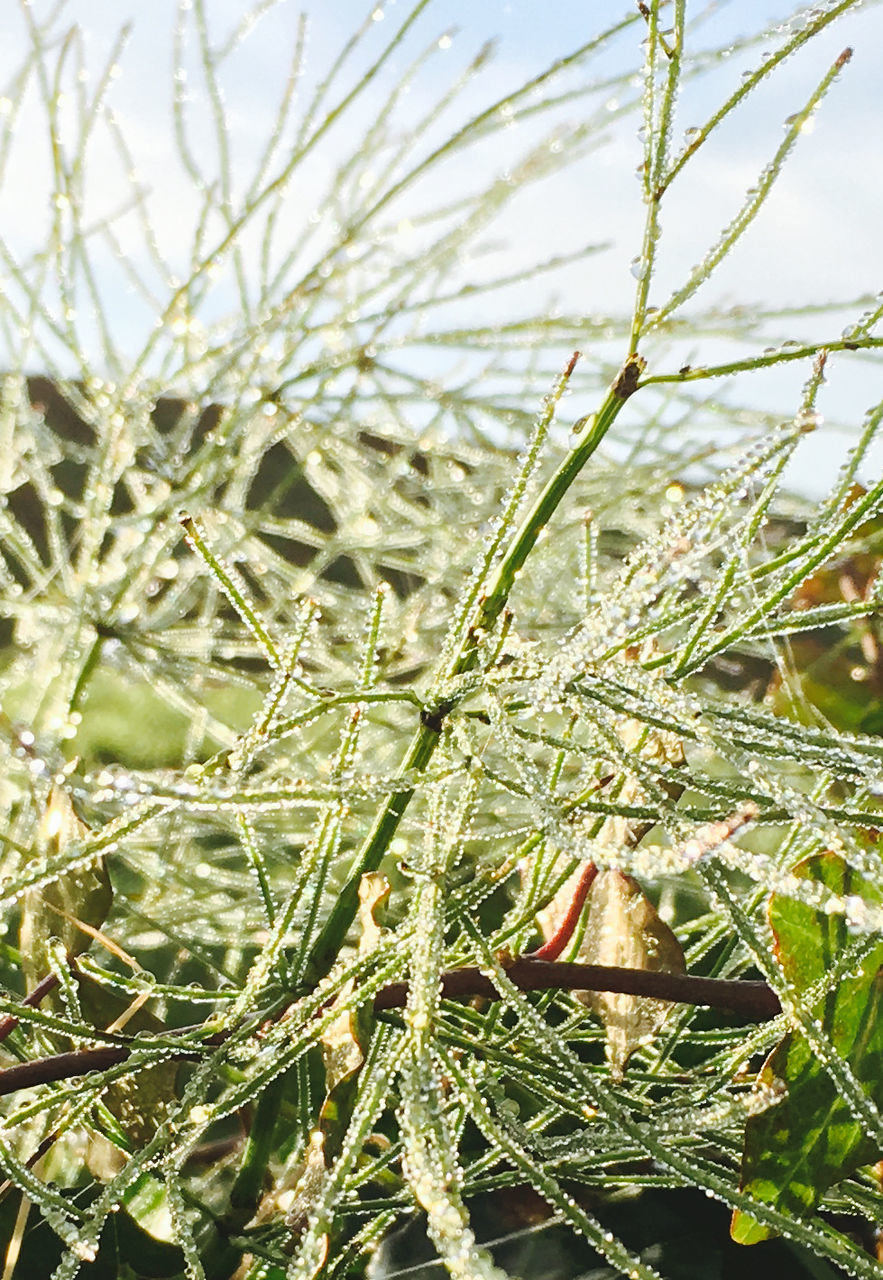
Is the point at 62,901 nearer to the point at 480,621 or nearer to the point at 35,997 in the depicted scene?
the point at 35,997

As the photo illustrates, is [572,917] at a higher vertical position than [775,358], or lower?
lower

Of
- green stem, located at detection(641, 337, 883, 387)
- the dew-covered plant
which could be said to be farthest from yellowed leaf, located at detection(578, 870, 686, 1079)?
green stem, located at detection(641, 337, 883, 387)

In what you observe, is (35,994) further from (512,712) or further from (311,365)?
(311,365)

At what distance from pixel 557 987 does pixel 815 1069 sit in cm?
7

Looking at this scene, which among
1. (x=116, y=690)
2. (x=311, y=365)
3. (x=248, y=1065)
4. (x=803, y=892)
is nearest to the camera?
(x=803, y=892)

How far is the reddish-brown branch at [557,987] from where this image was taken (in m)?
0.25

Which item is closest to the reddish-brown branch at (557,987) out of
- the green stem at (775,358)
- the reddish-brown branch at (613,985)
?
the reddish-brown branch at (613,985)

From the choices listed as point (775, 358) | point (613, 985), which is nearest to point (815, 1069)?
point (613, 985)

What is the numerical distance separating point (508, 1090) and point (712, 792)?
0.25m

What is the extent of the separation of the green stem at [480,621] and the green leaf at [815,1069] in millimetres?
102

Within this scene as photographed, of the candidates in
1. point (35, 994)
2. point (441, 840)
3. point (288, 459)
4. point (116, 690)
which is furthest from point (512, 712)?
point (288, 459)

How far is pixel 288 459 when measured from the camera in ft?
4.37

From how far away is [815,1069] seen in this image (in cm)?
26

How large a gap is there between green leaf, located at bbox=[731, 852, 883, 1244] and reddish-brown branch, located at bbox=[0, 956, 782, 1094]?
1 centimetres
